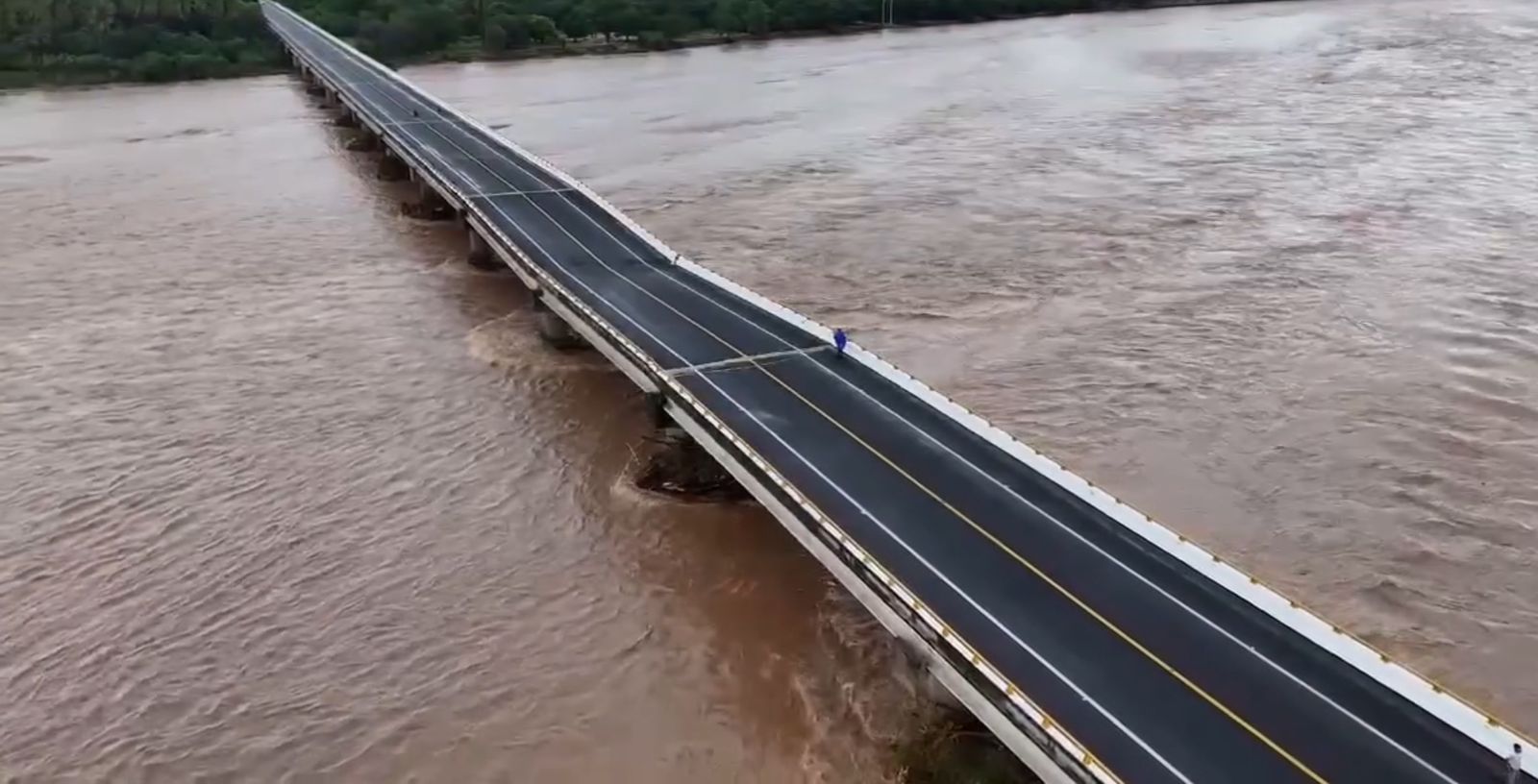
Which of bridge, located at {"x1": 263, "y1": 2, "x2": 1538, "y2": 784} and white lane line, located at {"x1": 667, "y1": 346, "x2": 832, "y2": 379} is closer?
bridge, located at {"x1": 263, "y1": 2, "x2": 1538, "y2": 784}

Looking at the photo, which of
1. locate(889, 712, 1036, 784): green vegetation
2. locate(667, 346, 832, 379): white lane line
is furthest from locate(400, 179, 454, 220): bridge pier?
locate(889, 712, 1036, 784): green vegetation

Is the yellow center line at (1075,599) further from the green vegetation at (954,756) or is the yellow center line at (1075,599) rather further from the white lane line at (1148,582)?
the green vegetation at (954,756)

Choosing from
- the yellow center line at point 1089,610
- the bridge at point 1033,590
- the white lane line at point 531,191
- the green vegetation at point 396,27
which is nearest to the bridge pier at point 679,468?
the bridge at point 1033,590

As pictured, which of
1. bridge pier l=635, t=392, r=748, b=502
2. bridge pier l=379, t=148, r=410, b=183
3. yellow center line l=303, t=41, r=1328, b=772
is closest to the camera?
yellow center line l=303, t=41, r=1328, b=772

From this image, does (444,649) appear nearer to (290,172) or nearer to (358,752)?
(358,752)

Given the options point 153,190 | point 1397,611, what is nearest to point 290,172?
point 153,190

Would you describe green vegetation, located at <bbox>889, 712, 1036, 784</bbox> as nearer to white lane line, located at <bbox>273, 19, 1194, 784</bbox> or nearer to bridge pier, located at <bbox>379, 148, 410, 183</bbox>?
white lane line, located at <bbox>273, 19, 1194, 784</bbox>
